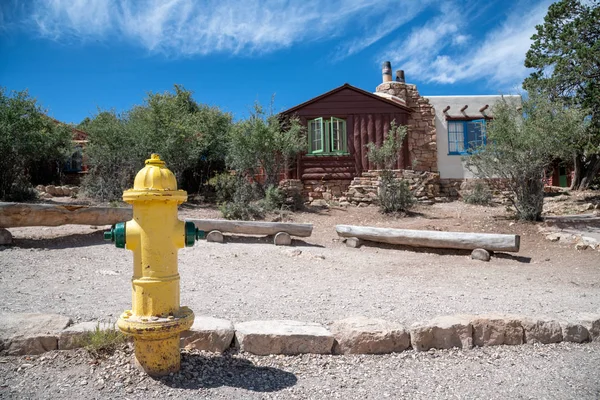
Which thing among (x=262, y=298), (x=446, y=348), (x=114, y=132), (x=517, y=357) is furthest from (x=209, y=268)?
(x=114, y=132)

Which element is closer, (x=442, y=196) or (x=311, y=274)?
(x=311, y=274)

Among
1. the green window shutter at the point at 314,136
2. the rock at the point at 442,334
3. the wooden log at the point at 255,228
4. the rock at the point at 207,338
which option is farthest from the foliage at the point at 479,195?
the rock at the point at 207,338

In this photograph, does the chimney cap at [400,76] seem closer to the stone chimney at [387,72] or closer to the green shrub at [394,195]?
the stone chimney at [387,72]

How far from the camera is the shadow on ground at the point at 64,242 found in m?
7.49

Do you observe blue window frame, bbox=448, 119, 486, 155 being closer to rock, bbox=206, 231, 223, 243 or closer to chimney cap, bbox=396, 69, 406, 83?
chimney cap, bbox=396, 69, 406, 83

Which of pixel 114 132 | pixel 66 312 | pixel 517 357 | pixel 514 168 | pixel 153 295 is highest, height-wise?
pixel 114 132

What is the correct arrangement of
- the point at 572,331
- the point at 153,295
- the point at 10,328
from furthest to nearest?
the point at 572,331 → the point at 10,328 → the point at 153,295

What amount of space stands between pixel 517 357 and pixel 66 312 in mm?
3894

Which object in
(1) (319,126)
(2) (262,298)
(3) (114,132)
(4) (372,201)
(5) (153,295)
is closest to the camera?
(5) (153,295)

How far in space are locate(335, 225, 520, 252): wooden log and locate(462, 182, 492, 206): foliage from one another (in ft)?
24.1

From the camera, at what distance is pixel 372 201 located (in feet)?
49.6

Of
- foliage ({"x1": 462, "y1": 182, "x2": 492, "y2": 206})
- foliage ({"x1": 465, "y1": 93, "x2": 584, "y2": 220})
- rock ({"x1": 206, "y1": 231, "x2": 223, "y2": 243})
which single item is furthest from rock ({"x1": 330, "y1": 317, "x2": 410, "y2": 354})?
foliage ({"x1": 462, "y1": 182, "x2": 492, "y2": 206})

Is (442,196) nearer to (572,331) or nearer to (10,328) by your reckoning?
(572,331)

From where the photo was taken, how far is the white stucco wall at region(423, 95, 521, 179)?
16984 millimetres
